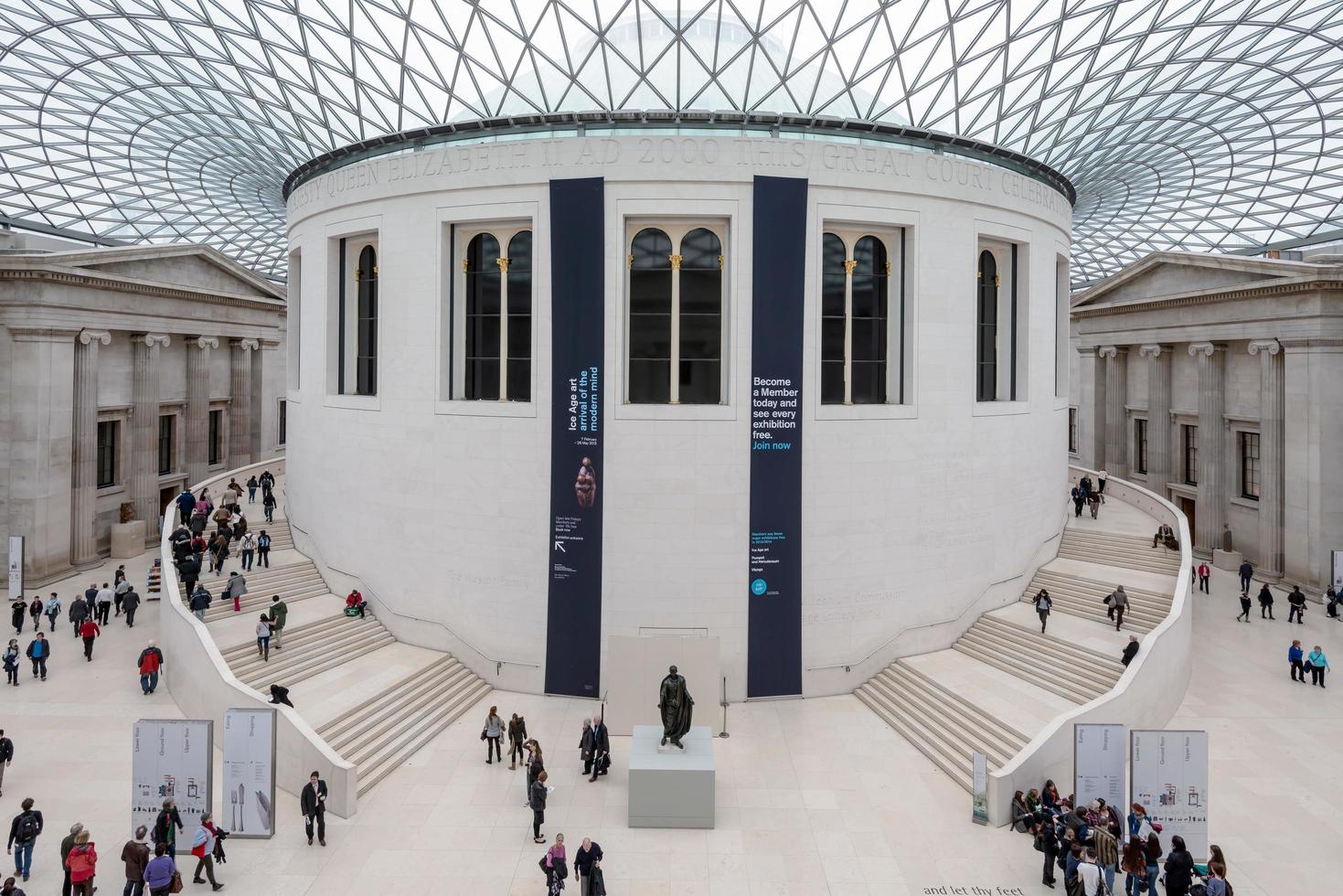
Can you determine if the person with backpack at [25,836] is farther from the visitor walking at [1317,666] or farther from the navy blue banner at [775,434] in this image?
the visitor walking at [1317,666]

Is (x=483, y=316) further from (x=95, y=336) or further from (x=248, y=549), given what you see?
(x=95, y=336)

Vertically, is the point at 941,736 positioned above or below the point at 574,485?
below

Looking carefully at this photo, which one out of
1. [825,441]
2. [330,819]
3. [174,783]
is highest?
[825,441]

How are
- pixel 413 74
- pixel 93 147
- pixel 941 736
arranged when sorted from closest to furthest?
pixel 941 736, pixel 413 74, pixel 93 147

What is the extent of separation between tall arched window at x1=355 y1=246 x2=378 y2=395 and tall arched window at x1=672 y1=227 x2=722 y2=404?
11.2 metres

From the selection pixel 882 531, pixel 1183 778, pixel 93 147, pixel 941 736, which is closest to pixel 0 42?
pixel 93 147

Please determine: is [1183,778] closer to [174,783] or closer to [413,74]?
[174,783]

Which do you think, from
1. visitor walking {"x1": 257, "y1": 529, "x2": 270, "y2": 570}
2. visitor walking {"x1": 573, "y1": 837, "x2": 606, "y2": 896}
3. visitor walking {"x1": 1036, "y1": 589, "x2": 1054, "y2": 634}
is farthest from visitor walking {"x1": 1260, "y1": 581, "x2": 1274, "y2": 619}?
visitor walking {"x1": 257, "y1": 529, "x2": 270, "y2": 570}

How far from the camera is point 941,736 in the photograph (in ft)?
62.2

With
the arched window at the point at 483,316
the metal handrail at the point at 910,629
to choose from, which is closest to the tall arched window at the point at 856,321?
the metal handrail at the point at 910,629

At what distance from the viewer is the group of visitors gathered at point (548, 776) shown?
12.7 m

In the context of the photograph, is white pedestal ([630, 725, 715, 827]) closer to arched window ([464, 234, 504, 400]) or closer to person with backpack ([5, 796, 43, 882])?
person with backpack ([5, 796, 43, 882])

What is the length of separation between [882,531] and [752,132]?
1212cm

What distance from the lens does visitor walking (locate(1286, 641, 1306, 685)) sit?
75.5 ft
